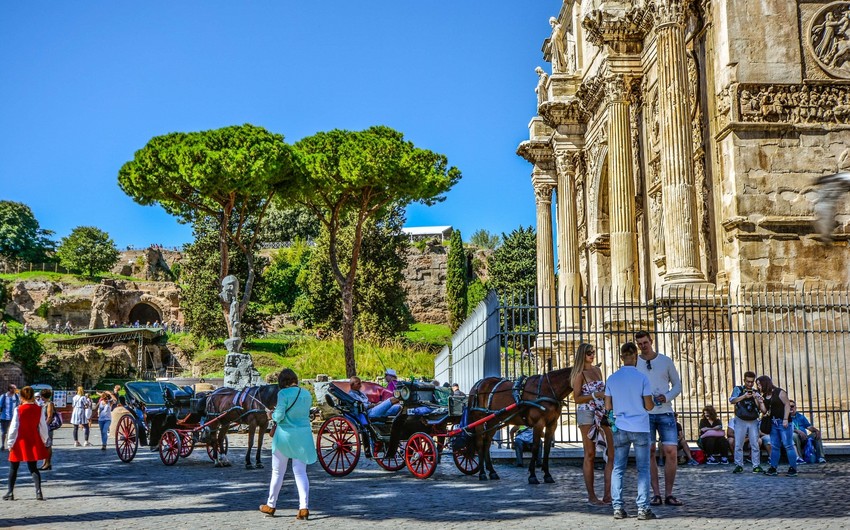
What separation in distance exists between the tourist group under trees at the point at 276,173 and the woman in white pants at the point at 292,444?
23925 mm

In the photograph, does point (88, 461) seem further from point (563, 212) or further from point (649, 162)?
point (563, 212)

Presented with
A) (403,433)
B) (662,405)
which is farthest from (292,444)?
(403,433)

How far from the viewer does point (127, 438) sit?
537 inches

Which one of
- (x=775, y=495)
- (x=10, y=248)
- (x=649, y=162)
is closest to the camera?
(x=775, y=495)

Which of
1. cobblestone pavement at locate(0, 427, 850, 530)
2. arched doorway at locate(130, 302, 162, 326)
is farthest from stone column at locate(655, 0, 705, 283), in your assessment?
arched doorway at locate(130, 302, 162, 326)

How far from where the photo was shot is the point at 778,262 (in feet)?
46.8

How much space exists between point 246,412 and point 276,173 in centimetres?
2190

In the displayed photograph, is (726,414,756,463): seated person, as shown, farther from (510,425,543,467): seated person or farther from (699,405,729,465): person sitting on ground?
(510,425,543,467): seated person

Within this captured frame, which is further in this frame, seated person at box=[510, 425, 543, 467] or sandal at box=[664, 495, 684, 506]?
seated person at box=[510, 425, 543, 467]

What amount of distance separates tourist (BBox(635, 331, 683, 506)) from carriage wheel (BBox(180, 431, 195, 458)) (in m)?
7.64

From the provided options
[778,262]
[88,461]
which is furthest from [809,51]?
[88,461]

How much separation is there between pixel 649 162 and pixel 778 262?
456cm

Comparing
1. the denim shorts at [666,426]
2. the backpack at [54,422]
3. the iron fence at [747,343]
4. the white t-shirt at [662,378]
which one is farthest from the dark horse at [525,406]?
the backpack at [54,422]

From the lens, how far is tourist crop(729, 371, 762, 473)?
1038 cm
